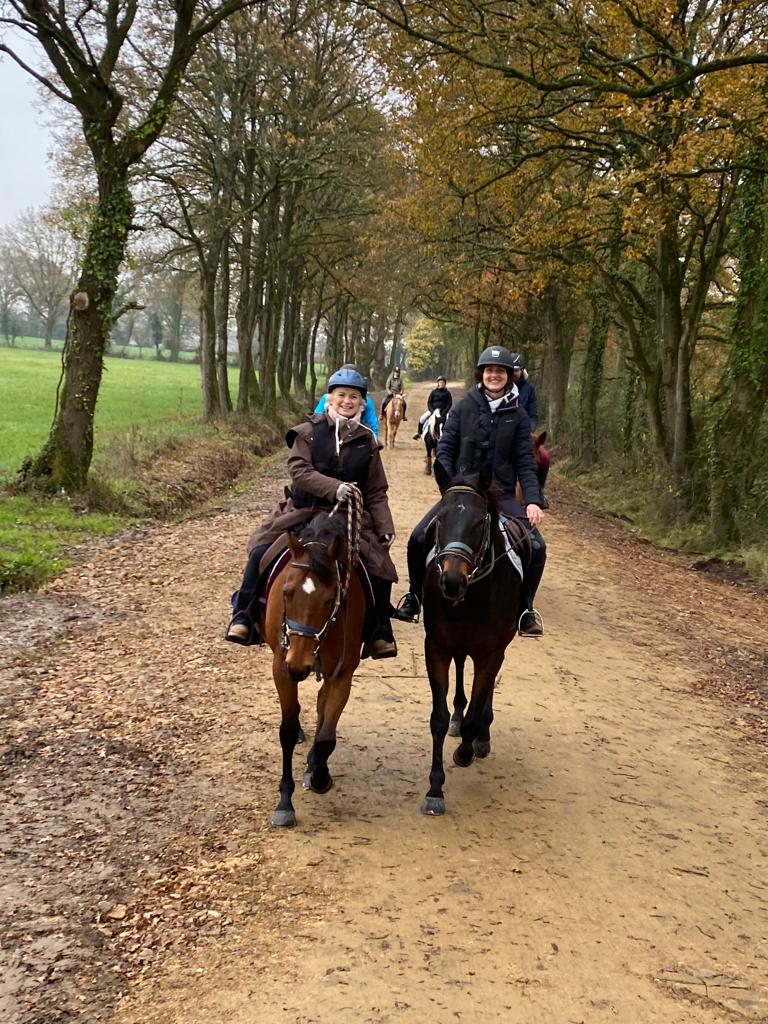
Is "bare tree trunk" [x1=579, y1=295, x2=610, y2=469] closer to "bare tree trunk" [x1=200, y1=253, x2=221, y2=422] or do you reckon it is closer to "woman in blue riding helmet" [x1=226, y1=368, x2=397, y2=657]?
"bare tree trunk" [x1=200, y1=253, x2=221, y2=422]

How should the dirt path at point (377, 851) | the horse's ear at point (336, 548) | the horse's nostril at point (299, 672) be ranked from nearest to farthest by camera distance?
the dirt path at point (377, 851), the horse's nostril at point (299, 672), the horse's ear at point (336, 548)

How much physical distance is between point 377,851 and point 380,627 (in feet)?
4.73

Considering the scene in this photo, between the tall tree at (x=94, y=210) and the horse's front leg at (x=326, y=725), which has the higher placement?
the tall tree at (x=94, y=210)

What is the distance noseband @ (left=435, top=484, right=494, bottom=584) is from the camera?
525 centimetres

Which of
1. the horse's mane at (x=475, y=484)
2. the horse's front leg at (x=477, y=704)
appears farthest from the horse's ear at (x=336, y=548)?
the horse's front leg at (x=477, y=704)

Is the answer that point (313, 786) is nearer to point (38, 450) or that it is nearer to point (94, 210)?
point (94, 210)

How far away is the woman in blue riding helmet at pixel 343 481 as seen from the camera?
19.0 feet

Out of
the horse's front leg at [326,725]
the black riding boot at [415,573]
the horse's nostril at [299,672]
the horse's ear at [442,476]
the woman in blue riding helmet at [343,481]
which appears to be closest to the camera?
the horse's nostril at [299,672]

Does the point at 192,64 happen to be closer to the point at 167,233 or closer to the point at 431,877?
the point at 167,233

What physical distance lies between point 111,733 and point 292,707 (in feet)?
7.05

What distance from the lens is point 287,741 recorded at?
213 inches

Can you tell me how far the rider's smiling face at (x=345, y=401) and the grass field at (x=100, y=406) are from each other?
821cm

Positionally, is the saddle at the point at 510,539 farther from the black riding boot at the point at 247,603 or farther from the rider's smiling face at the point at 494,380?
the black riding boot at the point at 247,603

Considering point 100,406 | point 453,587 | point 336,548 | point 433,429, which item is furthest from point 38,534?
point 100,406
